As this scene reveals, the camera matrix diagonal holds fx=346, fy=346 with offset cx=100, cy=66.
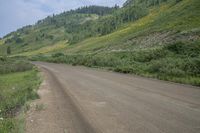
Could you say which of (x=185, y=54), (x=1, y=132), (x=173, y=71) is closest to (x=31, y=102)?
(x=1, y=132)

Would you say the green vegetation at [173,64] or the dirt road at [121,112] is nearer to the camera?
the dirt road at [121,112]

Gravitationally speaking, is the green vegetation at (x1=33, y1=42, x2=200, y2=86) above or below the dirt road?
above

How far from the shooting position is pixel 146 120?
10805 mm

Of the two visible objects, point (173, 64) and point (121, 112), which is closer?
point (121, 112)

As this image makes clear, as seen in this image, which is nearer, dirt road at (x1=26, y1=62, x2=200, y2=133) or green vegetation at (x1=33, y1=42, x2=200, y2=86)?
dirt road at (x1=26, y1=62, x2=200, y2=133)

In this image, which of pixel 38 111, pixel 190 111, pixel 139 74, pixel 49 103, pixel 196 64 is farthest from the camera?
pixel 139 74

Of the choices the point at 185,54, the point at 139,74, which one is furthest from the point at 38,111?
the point at 185,54

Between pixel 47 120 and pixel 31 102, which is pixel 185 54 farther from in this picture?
pixel 47 120

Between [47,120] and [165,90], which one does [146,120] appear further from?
[165,90]

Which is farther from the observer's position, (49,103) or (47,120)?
(49,103)

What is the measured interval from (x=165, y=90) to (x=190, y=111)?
5.58 metres

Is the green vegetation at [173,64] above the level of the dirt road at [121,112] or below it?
above

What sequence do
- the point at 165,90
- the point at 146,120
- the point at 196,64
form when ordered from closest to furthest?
the point at 146,120
the point at 165,90
the point at 196,64

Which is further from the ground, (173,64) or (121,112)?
(173,64)
